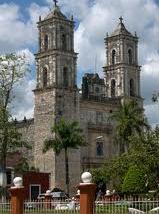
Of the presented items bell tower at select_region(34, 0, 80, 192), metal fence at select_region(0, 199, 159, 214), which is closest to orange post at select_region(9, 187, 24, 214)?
metal fence at select_region(0, 199, 159, 214)

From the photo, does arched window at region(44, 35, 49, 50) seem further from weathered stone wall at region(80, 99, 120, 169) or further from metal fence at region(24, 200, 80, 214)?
metal fence at region(24, 200, 80, 214)

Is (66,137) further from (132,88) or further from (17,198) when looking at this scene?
(17,198)

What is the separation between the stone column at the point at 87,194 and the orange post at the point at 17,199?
308 cm

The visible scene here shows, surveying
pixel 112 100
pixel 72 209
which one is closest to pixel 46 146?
pixel 112 100

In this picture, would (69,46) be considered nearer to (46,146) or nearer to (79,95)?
(79,95)

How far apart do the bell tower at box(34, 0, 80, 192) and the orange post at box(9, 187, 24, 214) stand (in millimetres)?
54055

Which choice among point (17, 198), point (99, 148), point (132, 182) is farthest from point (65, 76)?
point (17, 198)

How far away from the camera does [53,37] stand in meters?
80.7

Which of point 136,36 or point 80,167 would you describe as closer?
point 80,167

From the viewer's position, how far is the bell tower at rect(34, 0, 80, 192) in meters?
76.1

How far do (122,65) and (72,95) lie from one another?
494 inches

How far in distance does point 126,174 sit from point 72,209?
19088 millimetres

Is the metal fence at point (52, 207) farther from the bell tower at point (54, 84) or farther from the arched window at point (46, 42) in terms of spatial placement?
the arched window at point (46, 42)

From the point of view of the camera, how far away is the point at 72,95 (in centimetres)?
7906
